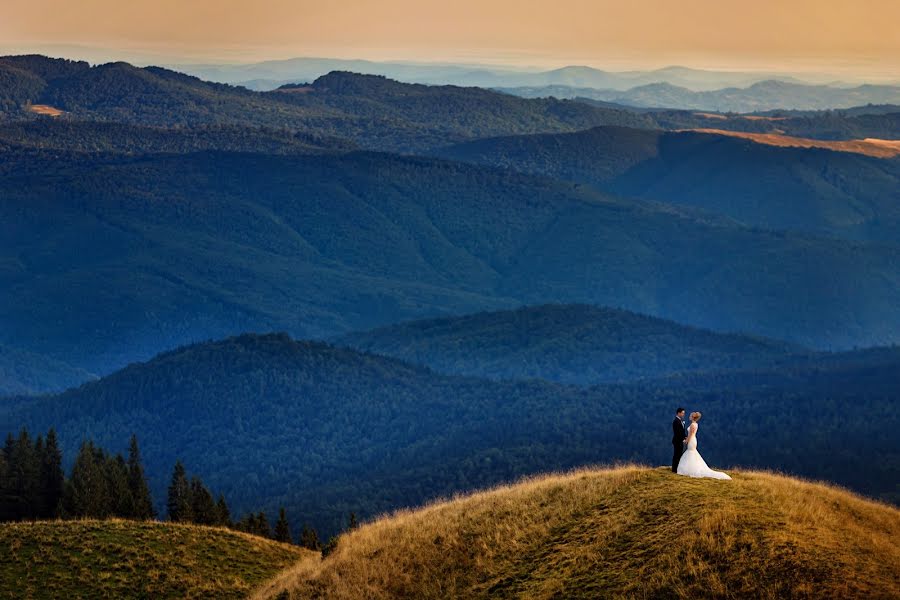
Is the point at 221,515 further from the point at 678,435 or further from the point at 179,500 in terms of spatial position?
the point at 678,435

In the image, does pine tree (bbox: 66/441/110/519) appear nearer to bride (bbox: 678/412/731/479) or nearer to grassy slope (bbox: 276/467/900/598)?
grassy slope (bbox: 276/467/900/598)

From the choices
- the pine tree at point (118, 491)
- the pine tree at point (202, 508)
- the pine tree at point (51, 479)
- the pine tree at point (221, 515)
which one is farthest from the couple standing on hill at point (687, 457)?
the pine tree at point (51, 479)

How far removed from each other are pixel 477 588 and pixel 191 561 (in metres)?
22.0

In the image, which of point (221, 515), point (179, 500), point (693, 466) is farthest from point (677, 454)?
point (179, 500)

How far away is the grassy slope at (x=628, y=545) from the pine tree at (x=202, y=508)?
43.1 m

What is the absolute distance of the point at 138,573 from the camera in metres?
64.1

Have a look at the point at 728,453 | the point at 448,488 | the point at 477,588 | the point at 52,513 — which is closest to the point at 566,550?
the point at 477,588

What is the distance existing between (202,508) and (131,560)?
127 feet

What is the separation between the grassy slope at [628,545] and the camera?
44531 millimetres

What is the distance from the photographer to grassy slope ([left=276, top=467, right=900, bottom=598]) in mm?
44531

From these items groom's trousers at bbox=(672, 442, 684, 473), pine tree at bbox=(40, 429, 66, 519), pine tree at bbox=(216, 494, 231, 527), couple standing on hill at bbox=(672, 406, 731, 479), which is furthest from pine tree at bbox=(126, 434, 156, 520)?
couple standing on hill at bbox=(672, 406, 731, 479)

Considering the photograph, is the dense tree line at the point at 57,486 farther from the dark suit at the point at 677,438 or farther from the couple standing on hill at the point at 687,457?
the couple standing on hill at the point at 687,457

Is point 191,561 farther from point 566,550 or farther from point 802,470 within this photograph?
point 802,470

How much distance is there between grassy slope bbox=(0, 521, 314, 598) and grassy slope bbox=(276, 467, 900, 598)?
8.09 metres
